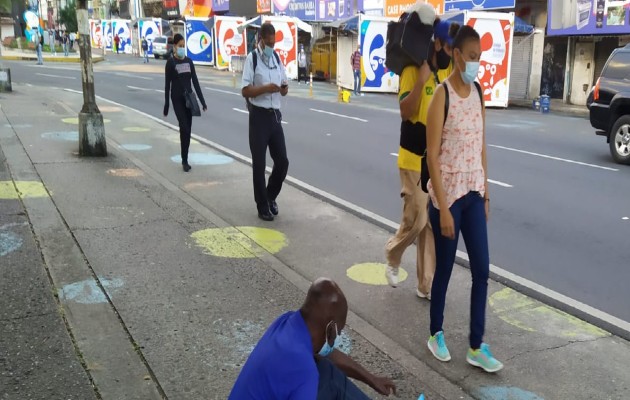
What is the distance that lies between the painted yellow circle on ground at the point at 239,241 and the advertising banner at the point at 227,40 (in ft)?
112

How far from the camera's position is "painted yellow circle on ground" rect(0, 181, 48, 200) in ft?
23.4

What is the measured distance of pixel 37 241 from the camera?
5625 millimetres

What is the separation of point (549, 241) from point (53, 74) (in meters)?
28.3

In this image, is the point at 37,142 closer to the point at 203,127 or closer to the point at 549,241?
the point at 203,127

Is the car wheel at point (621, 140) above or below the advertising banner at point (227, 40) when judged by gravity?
below

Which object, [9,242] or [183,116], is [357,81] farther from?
[9,242]

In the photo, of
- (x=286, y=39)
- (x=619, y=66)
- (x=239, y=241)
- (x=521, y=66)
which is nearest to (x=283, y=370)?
(x=239, y=241)

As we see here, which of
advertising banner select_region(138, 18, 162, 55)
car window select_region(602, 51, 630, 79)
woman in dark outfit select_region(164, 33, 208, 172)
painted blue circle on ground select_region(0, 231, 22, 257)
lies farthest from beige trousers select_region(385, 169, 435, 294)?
advertising banner select_region(138, 18, 162, 55)

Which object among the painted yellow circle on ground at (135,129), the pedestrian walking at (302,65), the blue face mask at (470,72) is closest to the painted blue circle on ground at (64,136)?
the painted yellow circle on ground at (135,129)

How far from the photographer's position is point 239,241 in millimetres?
6004

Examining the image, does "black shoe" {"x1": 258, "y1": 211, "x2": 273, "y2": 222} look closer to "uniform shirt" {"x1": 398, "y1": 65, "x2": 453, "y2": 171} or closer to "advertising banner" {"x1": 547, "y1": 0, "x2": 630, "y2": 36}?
"uniform shirt" {"x1": 398, "y1": 65, "x2": 453, "y2": 171}

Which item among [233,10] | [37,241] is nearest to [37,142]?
[37,241]

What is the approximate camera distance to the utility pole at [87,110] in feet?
30.7

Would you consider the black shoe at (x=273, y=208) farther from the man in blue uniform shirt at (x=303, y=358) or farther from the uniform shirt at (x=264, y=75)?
the man in blue uniform shirt at (x=303, y=358)
